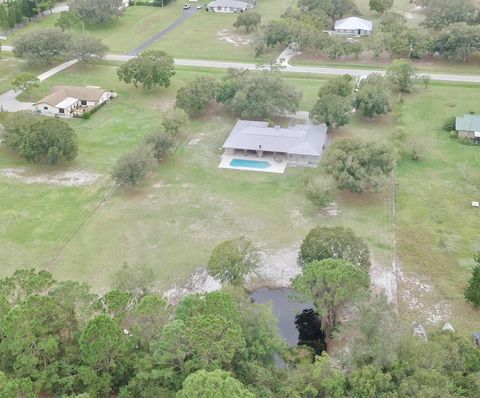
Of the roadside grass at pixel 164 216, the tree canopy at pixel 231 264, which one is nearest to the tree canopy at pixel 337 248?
the tree canopy at pixel 231 264

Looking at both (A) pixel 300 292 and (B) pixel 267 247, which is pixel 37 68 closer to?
(B) pixel 267 247

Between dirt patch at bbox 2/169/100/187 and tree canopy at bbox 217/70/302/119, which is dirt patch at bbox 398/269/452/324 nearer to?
tree canopy at bbox 217/70/302/119

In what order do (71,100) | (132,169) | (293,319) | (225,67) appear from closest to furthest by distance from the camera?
(293,319), (132,169), (71,100), (225,67)

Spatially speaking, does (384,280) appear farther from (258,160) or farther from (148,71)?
(148,71)

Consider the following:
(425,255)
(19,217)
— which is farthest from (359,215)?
(19,217)

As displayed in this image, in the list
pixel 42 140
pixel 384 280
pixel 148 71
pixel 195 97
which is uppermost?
pixel 148 71

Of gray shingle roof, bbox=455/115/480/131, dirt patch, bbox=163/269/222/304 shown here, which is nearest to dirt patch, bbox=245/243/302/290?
dirt patch, bbox=163/269/222/304

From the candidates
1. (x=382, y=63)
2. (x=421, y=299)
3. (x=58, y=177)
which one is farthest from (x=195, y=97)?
(x=421, y=299)

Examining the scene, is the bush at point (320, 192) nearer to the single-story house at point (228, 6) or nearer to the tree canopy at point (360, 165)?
the tree canopy at point (360, 165)
